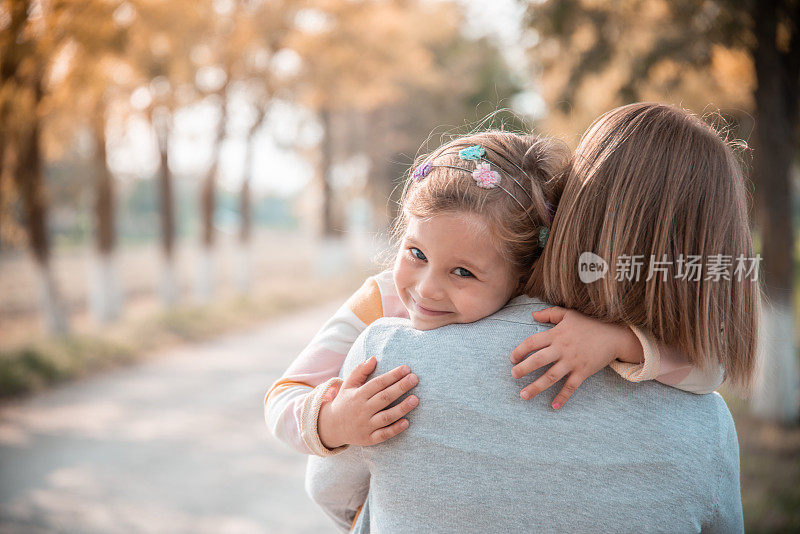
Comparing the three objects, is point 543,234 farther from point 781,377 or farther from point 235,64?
point 235,64

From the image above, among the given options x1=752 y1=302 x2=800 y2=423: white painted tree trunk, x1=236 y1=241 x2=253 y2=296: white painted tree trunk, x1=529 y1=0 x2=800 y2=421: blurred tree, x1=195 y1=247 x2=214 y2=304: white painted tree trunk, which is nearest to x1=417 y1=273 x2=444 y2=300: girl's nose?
x1=529 y1=0 x2=800 y2=421: blurred tree

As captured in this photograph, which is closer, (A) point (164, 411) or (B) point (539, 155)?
(B) point (539, 155)

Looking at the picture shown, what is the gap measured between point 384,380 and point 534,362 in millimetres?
255

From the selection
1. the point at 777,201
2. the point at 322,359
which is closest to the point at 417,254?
the point at 322,359

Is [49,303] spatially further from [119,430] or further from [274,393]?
[274,393]

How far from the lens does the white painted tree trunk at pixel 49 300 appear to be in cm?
801

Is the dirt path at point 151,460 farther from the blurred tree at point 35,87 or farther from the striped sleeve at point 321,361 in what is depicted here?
the striped sleeve at point 321,361

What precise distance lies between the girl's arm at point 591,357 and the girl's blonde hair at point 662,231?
0.03 meters

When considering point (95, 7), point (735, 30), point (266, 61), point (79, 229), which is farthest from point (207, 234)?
point (79, 229)

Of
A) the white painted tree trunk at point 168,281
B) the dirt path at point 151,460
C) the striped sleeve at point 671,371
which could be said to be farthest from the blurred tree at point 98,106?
the striped sleeve at point 671,371

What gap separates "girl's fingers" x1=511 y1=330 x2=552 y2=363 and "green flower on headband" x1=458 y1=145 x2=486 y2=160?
17.4 inches

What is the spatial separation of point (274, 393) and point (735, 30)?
5.42 meters

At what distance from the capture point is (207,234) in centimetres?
1261

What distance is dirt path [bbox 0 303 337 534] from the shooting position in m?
3.91
